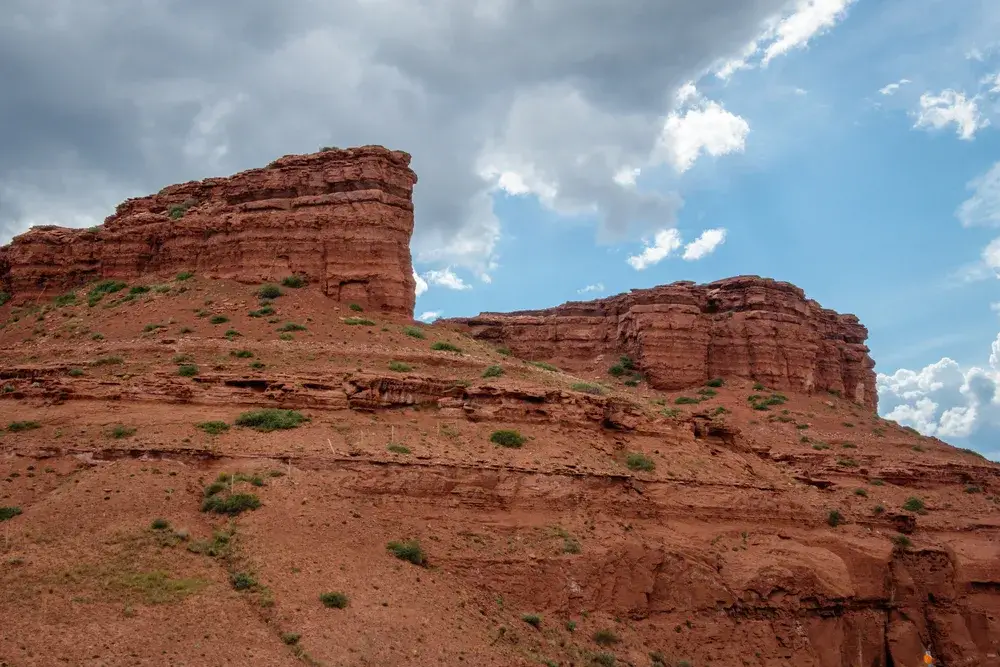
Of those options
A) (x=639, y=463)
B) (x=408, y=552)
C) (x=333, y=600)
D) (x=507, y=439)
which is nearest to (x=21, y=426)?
(x=333, y=600)

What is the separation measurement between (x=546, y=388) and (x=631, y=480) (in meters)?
5.03

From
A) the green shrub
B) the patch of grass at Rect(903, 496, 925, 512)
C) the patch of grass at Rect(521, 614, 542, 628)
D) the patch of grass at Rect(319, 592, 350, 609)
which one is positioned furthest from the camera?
the patch of grass at Rect(903, 496, 925, 512)

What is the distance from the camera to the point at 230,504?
23031mm

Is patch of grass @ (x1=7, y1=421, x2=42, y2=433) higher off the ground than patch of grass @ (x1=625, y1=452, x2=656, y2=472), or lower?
lower

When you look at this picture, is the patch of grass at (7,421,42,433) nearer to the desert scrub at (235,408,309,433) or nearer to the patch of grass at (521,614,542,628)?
the desert scrub at (235,408,309,433)

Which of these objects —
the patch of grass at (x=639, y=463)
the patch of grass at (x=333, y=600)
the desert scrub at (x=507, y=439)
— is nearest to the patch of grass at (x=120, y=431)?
the patch of grass at (x=333, y=600)

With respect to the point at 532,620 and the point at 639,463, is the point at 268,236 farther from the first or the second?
the point at 532,620

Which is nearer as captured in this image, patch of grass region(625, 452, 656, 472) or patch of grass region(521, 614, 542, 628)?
patch of grass region(521, 614, 542, 628)

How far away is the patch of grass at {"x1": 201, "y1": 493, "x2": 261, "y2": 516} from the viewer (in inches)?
905

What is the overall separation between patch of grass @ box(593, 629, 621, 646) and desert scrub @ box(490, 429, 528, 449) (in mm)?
7155

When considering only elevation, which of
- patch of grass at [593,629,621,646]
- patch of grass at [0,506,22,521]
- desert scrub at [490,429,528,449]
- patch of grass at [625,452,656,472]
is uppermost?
desert scrub at [490,429,528,449]

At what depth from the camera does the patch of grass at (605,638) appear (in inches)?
942

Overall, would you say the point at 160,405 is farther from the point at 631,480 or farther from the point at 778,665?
the point at 778,665

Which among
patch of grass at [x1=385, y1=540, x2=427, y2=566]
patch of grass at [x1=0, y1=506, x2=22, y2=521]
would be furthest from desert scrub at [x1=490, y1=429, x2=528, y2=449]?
patch of grass at [x1=0, y1=506, x2=22, y2=521]
